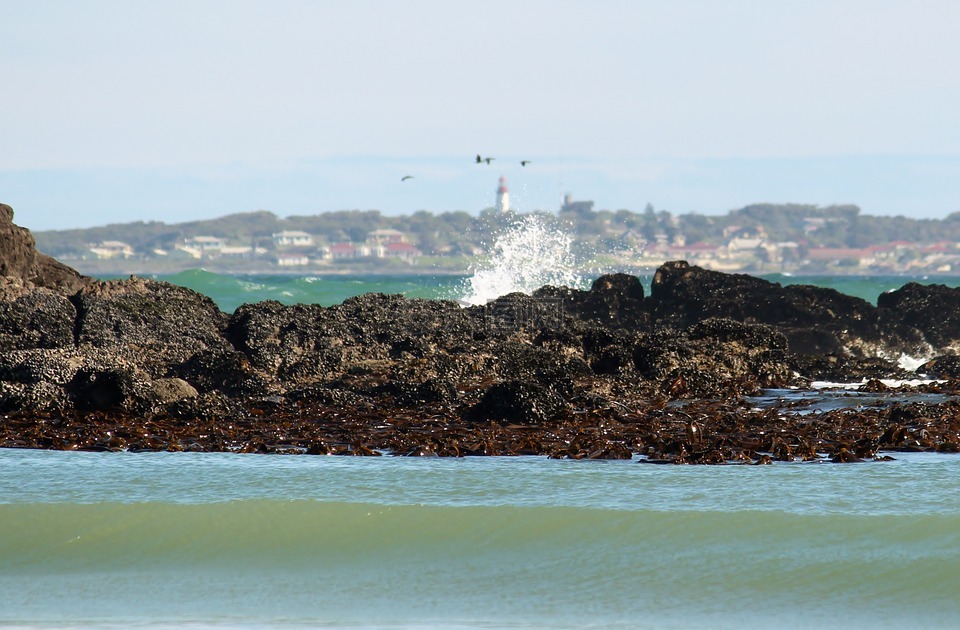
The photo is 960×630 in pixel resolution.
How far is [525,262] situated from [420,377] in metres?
17.5

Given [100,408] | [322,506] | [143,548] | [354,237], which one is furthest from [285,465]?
[354,237]

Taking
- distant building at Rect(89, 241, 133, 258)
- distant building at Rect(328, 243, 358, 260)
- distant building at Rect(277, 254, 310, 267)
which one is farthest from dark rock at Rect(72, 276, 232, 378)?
distant building at Rect(277, 254, 310, 267)

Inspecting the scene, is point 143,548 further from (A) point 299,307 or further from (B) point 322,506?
(A) point 299,307

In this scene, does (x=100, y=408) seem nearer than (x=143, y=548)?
No

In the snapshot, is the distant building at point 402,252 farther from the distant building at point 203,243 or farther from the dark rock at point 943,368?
the dark rock at point 943,368

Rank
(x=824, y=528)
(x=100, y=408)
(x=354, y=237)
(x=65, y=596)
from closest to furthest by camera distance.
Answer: (x=65, y=596) → (x=824, y=528) → (x=100, y=408) → (x=354, y=237)

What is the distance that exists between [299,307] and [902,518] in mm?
9917

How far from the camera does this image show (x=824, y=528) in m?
8.67

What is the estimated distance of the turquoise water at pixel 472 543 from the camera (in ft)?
23.5

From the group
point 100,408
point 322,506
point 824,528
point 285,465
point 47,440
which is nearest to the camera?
point 824,528

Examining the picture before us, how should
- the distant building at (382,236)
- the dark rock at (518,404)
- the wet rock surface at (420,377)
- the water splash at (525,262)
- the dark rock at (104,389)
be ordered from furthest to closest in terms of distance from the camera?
the distant building at (382,236) < the water splash at (525,262) < the dark rock at (104,389) < the dark rock at (518,404) < the wet rock surface at (420,377)

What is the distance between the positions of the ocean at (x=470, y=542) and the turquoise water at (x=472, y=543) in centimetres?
2

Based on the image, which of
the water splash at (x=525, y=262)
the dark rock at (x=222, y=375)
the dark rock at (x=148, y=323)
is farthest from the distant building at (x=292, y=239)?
the dark rock at (x=222, y=375)

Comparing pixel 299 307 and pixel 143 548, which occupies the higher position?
pixel 299 307
